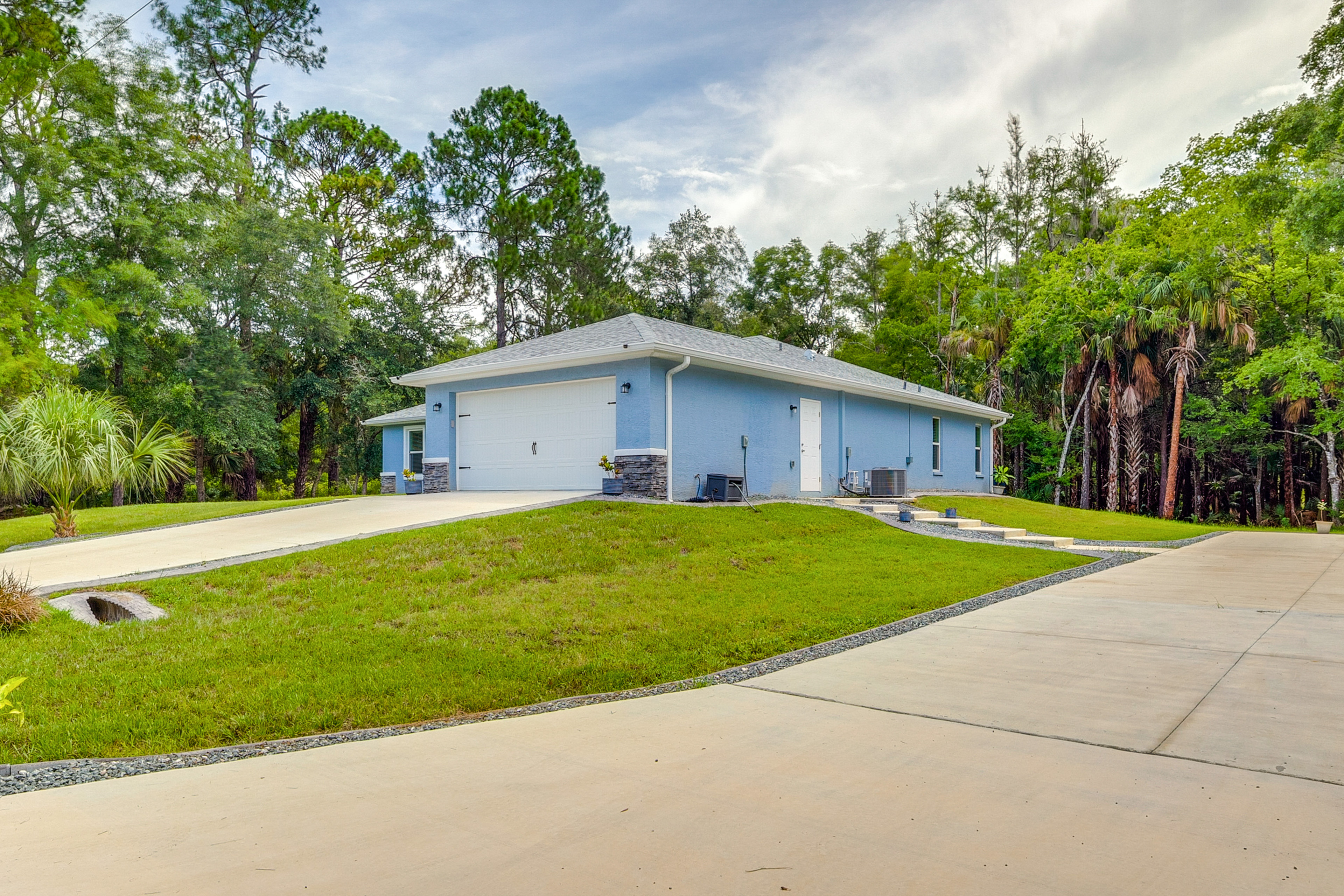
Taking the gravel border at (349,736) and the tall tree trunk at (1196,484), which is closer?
the gravel border at (349,736)

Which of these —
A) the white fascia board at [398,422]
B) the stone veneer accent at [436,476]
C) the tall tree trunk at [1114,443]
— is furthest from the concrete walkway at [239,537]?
the tall tree trunk at [1114,443]

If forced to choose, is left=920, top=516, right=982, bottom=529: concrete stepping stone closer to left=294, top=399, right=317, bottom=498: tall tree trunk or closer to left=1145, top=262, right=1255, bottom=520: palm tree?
left=1145, top=262, right=1255, bottom=520: palm tree

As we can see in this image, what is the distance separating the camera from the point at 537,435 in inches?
556

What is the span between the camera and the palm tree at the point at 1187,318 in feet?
→ 70.6

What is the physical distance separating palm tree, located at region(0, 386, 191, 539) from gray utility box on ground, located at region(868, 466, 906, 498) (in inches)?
554

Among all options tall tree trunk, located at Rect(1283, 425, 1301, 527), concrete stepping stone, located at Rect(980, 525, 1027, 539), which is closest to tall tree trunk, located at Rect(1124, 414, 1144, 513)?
tall tree trunk, located at Rect(1283, 425, 1301, 527)

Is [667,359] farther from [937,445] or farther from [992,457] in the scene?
[992,457]

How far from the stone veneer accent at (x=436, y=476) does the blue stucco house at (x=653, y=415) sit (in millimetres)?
26

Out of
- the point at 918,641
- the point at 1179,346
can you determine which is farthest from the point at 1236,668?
the point at 1179,346

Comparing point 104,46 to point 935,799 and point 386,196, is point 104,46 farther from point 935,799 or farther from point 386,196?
point 935,799

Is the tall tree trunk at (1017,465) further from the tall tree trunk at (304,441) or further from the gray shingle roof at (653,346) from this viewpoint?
the tall tree trunk at (304,441)

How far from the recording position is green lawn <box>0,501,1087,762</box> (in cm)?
423

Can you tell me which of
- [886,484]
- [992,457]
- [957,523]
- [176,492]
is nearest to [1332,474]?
[992,457]

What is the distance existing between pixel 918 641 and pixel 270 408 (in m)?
22.0
